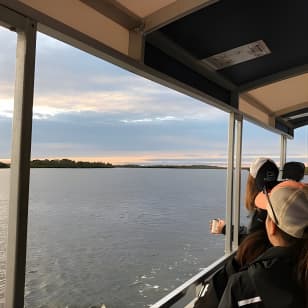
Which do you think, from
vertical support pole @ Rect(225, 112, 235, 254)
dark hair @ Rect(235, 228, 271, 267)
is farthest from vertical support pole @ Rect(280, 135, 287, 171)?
dark hair @ Rect(235, 228, 271, 267)

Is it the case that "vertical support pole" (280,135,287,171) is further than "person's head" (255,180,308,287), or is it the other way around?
"vertical support pole" (280,135,287,171)

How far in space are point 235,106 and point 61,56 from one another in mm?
1917

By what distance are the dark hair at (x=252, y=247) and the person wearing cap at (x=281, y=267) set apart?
0.32 metres

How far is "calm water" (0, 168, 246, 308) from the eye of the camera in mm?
2738

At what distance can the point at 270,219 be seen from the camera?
1.13 m

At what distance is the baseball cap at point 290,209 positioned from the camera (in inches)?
42.2

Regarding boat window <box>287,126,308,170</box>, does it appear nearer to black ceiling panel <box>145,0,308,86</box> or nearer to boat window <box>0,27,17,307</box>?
black ceiling panel <box>145,0,308,86</box>

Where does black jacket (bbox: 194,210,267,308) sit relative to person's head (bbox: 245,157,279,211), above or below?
below

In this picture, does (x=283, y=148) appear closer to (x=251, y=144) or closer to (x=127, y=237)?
(x=251, y=144)

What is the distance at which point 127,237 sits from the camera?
412cm

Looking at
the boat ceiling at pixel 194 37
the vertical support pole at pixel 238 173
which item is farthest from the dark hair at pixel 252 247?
the vertical support pole at pixel 238 173

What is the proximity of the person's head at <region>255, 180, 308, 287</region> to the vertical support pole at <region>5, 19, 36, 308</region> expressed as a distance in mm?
788

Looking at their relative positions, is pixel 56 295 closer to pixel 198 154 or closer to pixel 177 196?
pixel 198 154

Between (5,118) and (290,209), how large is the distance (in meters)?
0.96
